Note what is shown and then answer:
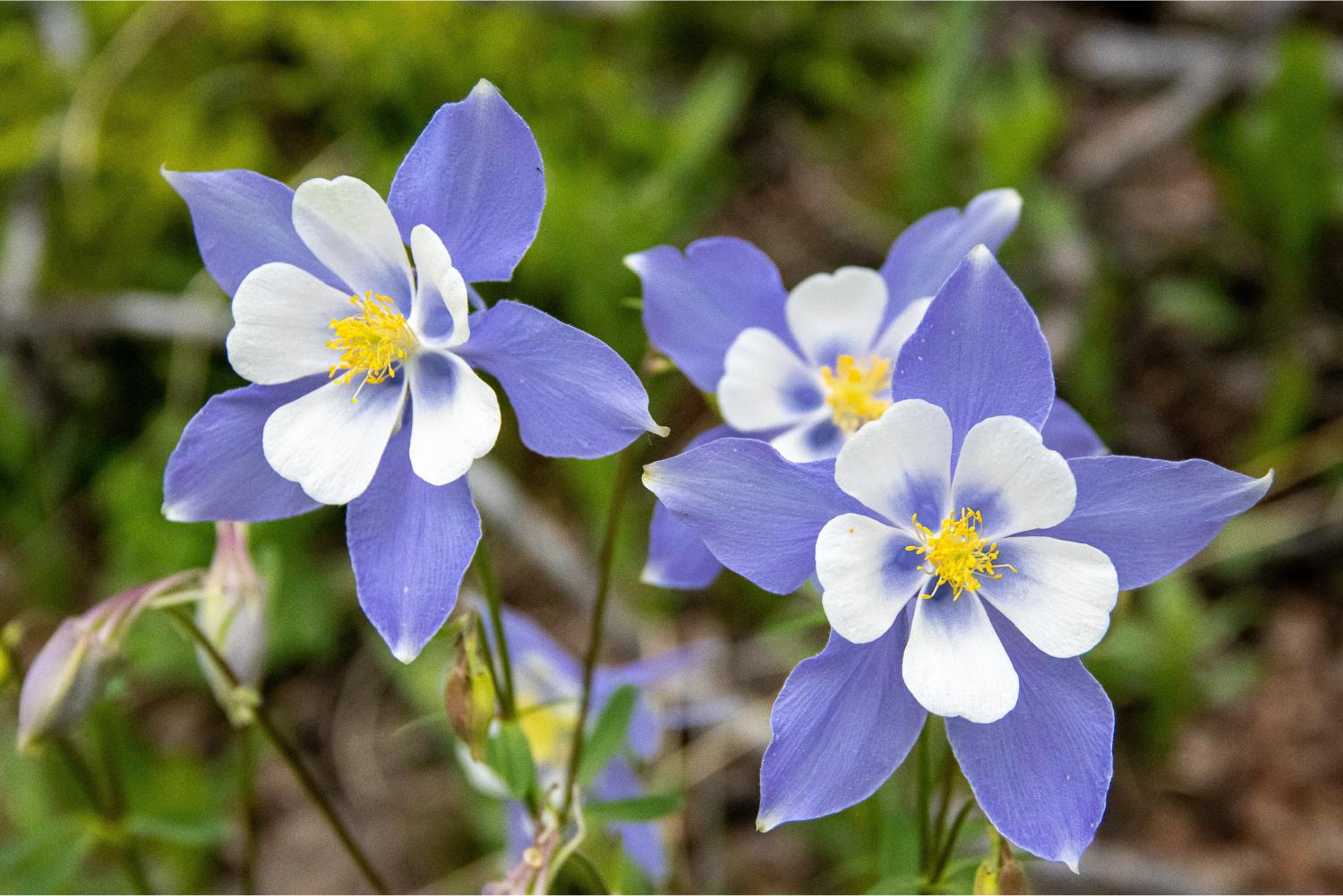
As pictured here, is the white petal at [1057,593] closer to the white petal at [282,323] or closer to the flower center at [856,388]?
the flower center at [856,388]

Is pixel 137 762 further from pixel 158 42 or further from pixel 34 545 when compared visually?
pixel 158 42

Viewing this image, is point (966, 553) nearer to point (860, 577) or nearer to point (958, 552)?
point (958, 552)

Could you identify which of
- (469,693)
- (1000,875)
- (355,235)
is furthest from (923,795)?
(355,235)

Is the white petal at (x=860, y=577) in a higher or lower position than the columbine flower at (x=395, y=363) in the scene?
lower

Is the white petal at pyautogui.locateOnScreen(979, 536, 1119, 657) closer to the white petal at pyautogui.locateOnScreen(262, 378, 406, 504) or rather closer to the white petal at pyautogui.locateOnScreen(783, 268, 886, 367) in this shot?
the white petal at pyautogui.locateOnScreen(783, 268, 886, 367)

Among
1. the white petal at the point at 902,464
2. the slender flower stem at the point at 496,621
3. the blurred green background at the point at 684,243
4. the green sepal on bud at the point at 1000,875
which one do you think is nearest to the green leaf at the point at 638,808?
the slender flower stem at the point at 496,621

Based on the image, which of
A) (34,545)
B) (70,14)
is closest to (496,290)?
(34,545)

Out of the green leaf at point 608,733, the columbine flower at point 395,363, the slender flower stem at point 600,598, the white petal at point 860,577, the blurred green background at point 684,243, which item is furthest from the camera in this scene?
the blurred green background at point 684,243
